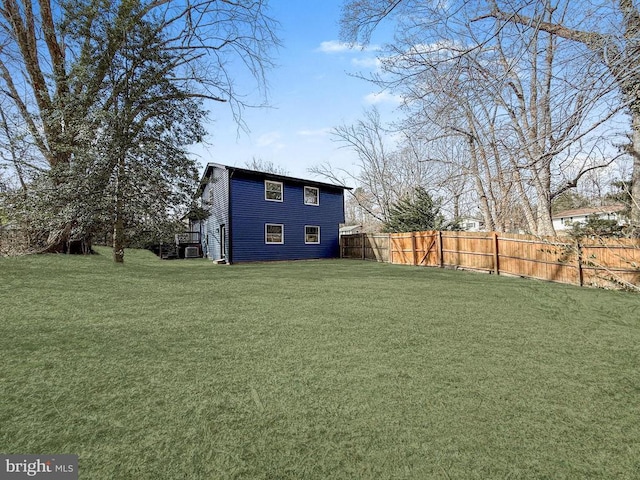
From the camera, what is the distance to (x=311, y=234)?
52.3ft

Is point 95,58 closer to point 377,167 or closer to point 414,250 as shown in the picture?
point 414,250

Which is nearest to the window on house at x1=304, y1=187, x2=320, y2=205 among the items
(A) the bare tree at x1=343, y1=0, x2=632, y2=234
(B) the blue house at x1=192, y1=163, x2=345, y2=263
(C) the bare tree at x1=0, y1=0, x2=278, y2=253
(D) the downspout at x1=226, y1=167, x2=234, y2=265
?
(B) the blue house at x1=192, y1=163, x2=345, y2=263

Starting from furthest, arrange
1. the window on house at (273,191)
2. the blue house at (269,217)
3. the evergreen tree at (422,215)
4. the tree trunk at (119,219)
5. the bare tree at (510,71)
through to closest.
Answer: the evergreen tree at (422,215), the window on house at (273,191), the blue house at (269,217), the tree trunk at (119,219), the bare tree at (510,71)

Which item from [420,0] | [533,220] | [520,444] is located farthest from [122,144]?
[533,220]

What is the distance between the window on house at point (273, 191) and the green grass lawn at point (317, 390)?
10.6 m

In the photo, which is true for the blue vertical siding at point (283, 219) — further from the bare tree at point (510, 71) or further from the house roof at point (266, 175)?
the bare tree at point (510, 71)

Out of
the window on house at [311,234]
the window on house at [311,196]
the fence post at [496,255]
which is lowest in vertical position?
the fence post at [496,255]

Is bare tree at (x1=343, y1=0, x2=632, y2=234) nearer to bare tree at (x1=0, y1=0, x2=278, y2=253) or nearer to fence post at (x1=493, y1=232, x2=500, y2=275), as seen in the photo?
fence post at (x1=493, y1=232, x2=500, y2=275)

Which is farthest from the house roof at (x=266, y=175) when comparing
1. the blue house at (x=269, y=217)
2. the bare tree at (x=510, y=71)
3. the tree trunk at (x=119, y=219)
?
the bare tree at (x=510, y=71)

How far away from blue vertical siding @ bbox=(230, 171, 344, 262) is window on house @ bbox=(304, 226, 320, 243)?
0.21 metres

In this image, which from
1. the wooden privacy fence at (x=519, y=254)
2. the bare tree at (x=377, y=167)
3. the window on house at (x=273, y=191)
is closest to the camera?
the wooden privacy fence at (x=519, y=254)

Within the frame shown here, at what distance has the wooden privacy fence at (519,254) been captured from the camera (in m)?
5.96

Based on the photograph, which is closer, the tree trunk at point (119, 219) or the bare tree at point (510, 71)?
the bare tree at point (510, 71)

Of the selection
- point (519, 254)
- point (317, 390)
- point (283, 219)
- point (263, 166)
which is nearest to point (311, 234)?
point (283, 219)
